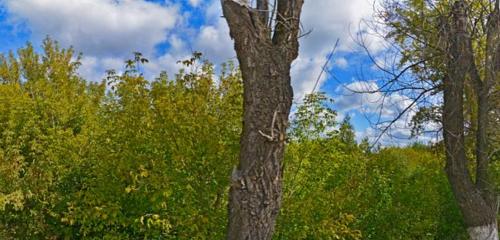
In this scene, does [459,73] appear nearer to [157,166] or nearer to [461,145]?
[461,145]

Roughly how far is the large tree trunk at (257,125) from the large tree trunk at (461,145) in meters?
3.65

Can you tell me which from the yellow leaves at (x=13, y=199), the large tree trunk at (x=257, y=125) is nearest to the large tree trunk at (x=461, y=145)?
the large tree trunk at (x=257, y=125)

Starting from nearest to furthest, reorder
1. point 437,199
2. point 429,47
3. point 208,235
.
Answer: point 208,235 → point 429,47 → point 437,199

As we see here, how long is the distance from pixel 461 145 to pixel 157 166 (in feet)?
11.8

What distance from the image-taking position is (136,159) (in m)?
7.09

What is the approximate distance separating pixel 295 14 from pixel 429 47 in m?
3.70

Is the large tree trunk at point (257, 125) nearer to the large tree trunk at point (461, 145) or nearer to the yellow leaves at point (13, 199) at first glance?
the large tree trunk at point (461, 145)

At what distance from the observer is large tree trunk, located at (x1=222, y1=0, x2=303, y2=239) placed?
409 cm

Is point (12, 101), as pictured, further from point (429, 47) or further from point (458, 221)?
point (458, 221)

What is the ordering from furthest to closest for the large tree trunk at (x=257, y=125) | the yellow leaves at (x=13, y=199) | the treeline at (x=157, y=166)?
the yellow leaves at (x=13, y=199), the treeline at (x=157, y=166), the large tree trunk at (x=257, y=125)

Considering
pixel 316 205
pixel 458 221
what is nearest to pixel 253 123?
pixel 316 205

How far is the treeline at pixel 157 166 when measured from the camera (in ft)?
22.7

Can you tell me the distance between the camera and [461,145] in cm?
711

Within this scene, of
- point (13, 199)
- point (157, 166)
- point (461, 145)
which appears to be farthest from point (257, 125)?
point (13, 199)
